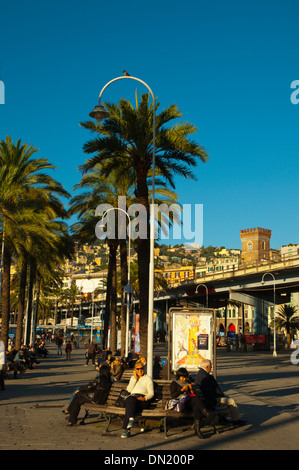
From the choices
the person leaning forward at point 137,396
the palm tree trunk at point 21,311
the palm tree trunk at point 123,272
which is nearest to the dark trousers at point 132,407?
the person leaning forward at point 137,396

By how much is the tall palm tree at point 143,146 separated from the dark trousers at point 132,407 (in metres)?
9.62

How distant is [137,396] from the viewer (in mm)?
10227

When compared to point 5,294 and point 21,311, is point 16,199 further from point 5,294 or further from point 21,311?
point 21,311

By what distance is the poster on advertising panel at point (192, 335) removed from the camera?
50.3ft

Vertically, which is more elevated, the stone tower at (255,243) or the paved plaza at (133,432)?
the stone tower at (255,243)

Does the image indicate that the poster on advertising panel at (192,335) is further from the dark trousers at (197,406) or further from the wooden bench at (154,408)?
the dark trousers at (197,406)

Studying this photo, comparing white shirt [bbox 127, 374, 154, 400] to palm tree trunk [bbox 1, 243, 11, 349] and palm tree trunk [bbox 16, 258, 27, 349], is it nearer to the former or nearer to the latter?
palm tree trunk [bbox 1, 243, 11, 349]

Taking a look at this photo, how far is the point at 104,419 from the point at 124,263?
23.3m

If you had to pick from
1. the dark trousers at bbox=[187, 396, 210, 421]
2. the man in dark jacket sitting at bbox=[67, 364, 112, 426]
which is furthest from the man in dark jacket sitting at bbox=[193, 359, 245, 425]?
the man in dark jacket sitting at bbox=[67, 364, 112, 426]

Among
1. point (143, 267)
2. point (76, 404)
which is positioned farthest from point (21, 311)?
point (76, 404)

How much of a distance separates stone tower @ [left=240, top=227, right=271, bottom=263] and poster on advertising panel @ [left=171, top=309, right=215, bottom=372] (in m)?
146

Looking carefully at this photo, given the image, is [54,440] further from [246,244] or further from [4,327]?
[246,244]

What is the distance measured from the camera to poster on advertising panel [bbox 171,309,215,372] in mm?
15344
